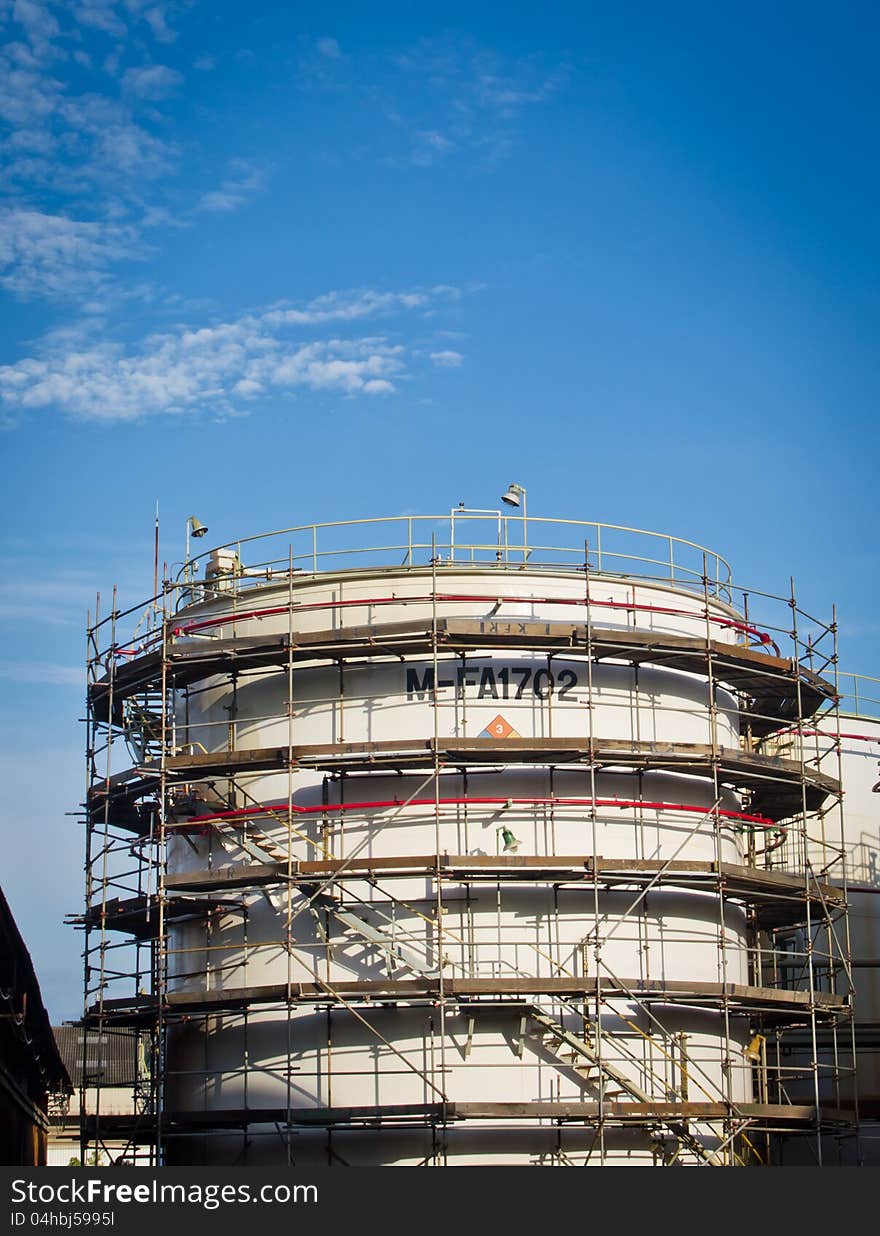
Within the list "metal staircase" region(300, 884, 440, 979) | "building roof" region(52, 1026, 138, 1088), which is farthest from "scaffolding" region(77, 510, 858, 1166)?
"building roof" region(52, 1026, 138, 1088)

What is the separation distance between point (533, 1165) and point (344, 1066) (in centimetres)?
353

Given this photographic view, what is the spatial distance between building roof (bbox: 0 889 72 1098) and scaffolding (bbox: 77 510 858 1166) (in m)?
1.90

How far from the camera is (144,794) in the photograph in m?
35.7

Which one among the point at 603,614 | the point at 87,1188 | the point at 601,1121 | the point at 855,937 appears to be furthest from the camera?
the point at 855,937

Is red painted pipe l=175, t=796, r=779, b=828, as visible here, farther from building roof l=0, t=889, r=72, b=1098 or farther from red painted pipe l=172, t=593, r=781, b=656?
building roof l=0, t=889, r=72, b=1098

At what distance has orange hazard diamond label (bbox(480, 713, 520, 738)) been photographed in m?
32.9

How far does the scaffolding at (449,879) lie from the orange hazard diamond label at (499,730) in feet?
1.78

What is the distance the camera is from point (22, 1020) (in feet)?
112

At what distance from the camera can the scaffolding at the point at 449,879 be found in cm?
3128

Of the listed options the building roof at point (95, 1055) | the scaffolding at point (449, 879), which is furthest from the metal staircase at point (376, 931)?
the building roof at point (95, 1055)

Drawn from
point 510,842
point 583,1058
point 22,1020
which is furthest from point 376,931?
point 22,1020

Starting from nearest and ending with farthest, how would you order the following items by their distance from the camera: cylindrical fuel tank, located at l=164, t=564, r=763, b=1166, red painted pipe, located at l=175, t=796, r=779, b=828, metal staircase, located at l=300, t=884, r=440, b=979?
cylindrical fuel tank, located at l=164, t=564, r=763, b=1166, metal staircase, located at l=300, t=884, r=440, b=979, red painted pipe, located at l=175, t=796, r=779, b=828

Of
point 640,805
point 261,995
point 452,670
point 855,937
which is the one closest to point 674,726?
→ point 640,805

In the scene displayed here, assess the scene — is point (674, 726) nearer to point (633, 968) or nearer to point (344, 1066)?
point (633, 968)
